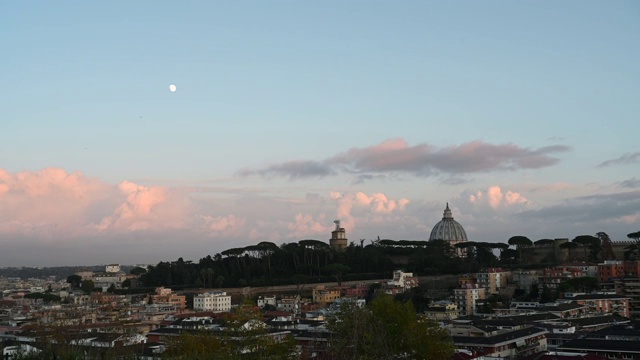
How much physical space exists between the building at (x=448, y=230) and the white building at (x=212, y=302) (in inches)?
1274

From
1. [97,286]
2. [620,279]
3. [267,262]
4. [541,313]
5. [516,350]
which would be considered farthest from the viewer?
[97,286]

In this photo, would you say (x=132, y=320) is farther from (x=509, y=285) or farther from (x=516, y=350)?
(x=509, y=285)

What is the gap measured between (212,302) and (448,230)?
3541 centimetres

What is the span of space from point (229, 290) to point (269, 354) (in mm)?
31124

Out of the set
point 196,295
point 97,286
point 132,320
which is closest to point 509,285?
point 196,295

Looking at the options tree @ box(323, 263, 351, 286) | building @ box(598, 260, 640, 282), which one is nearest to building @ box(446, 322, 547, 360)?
building @ box(598, 260, 640, 282)

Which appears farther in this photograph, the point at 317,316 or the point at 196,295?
the point at 196,295

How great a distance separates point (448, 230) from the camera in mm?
71000

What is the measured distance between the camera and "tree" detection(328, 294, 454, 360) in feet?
49.8

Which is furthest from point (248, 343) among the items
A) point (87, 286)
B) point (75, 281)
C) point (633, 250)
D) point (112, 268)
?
point (112, 268)

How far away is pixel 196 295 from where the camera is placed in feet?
143

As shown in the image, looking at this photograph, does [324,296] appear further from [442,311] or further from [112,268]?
[112,268]

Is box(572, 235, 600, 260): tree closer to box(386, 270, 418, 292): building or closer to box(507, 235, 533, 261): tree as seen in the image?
box(507, 235, 533, 261): tree

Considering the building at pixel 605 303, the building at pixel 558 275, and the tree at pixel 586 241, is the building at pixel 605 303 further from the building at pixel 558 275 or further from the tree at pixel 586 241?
the tree at pixel 586 241
